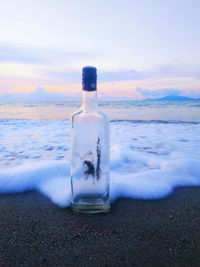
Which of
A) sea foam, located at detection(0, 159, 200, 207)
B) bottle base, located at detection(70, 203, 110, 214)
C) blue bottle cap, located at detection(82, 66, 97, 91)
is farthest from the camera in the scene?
sea foam, located at detection(0, 159, 200, 207)

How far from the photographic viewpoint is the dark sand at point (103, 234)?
110 cm

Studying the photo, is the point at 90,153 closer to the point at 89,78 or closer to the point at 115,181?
the point at 89,78

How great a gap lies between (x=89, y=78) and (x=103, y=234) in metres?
0.80

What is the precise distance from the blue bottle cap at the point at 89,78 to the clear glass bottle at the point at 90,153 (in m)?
0.03

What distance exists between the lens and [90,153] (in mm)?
1470

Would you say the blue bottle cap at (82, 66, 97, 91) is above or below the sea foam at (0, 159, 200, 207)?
above

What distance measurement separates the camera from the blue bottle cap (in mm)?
1375

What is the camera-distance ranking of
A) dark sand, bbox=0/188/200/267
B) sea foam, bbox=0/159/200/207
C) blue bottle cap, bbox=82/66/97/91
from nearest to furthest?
1. dark sand, bbox=0/188/200/267
2. blue bottle cap, bbox=82/66/97/91
3. sea foam, bbox=0/159/200/207

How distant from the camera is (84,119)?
4.75 ft

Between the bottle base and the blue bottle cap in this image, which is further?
the bottle base

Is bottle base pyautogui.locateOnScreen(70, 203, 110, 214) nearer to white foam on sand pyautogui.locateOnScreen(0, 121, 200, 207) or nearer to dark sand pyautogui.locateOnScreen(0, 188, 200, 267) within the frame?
dark sand pyautogui.locateOnScreen(0, 188, 200, 267)

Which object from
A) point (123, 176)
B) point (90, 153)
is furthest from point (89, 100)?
point (123, 176)

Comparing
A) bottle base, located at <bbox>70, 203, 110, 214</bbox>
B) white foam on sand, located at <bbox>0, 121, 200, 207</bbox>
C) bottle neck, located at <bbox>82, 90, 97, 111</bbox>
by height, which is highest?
bottle neck, located at <bbox>82, 90, 97, 111</bbox>

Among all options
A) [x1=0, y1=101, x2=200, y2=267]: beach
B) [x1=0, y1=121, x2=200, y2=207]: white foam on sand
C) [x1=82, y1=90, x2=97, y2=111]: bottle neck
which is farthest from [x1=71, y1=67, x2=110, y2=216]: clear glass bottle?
[x1=0, y1=121, x2=200, y2=207]: white foam on sand
